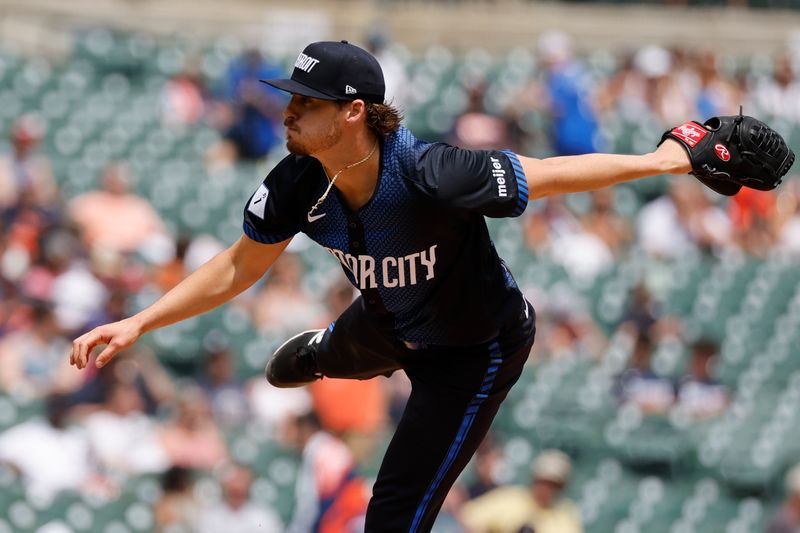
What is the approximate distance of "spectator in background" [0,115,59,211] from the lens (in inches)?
418

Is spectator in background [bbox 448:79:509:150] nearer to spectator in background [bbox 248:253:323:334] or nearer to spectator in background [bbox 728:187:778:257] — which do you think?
spectator in background [bbox 728:187:778:257]

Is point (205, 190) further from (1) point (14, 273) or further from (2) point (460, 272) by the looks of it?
(2) point (460, 272)

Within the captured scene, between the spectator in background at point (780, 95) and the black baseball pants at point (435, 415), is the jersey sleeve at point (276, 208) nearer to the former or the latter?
the black baseball pants at point (435, 415)

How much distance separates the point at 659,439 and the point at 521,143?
12.6 feet

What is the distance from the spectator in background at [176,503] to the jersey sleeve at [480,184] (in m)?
4.33

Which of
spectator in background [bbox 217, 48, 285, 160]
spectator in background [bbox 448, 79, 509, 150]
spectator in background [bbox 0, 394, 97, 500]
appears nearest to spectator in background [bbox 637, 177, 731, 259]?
spectator in background [bbox 448, 79, 509, 150]

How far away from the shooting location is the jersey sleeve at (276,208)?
4.62 meters

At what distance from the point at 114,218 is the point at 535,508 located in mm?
4453

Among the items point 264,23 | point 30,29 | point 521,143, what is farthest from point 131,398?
point 264,23

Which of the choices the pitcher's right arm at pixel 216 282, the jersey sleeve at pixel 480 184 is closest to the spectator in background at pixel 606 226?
the pitcher's right arm at pixel 216 282

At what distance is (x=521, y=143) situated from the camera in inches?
493

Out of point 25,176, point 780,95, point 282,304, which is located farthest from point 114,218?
point 780,95

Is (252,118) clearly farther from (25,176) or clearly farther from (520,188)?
(520,188)

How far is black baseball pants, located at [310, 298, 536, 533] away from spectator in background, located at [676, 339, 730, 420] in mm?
5196
